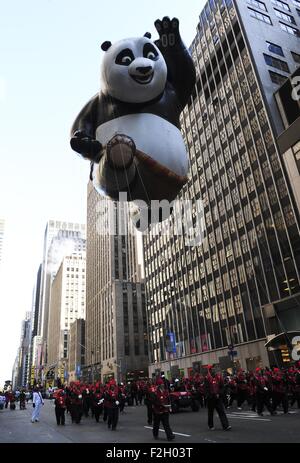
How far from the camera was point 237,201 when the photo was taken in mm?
46250

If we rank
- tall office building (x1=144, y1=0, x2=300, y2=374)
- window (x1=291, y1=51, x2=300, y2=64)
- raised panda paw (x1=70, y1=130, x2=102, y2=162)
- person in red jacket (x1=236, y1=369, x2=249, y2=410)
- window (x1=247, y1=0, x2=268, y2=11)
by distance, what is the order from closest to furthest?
raised panda paw (x1=70, y1=130, x2=102, y2=162) < person in red jacket (x1=236, y1=369, x2=249, y2=410) < tall office building (x1=144, y1=0, x2=300, y2=374) < window (x1=291, y1=51, x2=300, y2=64) < window (x1=247, y1=0, x2=268, y2=11)

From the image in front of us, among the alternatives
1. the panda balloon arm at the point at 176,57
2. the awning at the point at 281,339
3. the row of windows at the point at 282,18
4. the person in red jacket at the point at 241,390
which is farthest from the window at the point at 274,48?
the panda balloon arm at the point at 176,57

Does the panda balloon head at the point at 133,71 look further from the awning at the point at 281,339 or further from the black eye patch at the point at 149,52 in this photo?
the awning at the point at 281,339

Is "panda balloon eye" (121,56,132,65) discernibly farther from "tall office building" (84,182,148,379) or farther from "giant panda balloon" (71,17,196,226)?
"tall office building" (84,182,148,379)

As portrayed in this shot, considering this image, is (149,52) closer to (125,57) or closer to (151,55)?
(151,55)

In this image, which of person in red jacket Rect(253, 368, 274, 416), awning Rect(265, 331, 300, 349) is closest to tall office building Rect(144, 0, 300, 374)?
awning Rect(265, 331, 300, 349)

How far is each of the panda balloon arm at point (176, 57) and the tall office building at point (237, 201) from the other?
31617 mm

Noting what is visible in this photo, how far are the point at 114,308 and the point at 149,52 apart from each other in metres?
83.9

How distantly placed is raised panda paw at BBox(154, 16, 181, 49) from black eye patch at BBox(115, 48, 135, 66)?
1.13 m

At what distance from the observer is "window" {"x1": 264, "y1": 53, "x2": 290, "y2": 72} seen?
151ft

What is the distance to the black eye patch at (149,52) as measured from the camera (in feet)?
23.2

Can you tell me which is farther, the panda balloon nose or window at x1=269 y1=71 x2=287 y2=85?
window at x1=269 y1=71 x2=287 y2=85

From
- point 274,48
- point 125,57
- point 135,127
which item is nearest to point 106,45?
point 125,57

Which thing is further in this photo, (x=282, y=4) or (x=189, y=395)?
(x=282, y=4)
